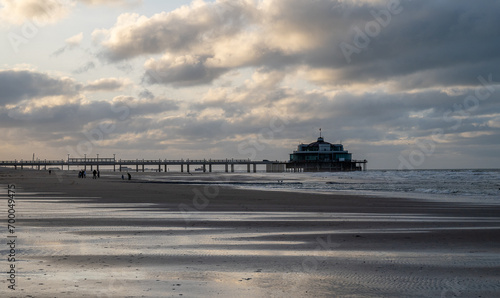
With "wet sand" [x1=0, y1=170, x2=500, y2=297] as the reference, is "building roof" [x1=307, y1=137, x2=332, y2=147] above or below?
above

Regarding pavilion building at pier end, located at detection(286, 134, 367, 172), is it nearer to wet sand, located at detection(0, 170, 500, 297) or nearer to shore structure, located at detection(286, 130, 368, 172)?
shore structure, located at detection(286, 130, 368, 172)

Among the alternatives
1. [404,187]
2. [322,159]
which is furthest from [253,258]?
[322,159]

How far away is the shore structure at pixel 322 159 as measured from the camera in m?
131

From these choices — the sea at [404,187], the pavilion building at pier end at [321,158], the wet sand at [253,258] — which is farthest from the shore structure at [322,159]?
the wet sand at [253,258]

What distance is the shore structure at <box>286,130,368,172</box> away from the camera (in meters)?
131

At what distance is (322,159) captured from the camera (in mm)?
132625

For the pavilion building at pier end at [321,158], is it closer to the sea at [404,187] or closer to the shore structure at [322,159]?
the shore structure at [322,159]

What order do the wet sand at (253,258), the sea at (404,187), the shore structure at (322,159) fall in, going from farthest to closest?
the shore structure at (322,159)
the sea at (404,187)
the wet sand at (253,258)

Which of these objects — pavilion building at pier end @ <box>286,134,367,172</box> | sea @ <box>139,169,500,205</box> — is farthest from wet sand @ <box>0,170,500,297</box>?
pavilion building at pier end @ <box>286,134,367,172</box>

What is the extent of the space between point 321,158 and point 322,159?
39 cm

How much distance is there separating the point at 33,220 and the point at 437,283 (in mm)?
10731

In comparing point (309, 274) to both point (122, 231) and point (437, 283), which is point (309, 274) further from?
point (122, 231)

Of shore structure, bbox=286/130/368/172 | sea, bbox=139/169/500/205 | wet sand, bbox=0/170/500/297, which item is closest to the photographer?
wet sand, bbox=0/170/500/297

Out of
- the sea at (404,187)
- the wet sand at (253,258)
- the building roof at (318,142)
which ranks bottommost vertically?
the sea at (404,187)
